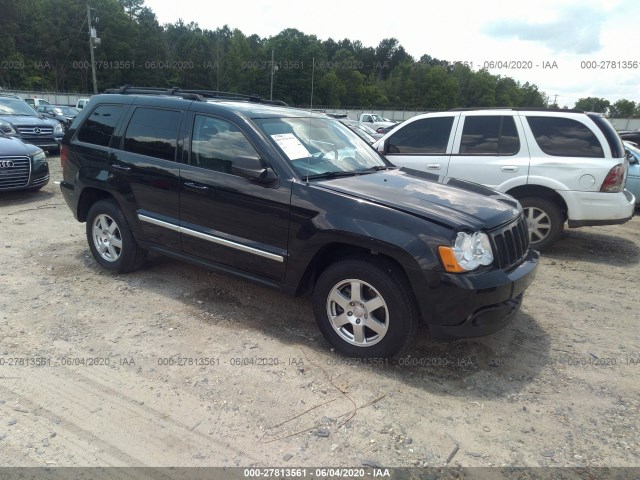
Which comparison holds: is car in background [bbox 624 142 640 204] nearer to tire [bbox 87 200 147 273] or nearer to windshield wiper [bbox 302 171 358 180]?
windshield wiper [bbox 302 171 358 180]

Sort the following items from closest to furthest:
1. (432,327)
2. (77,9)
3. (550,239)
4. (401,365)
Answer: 1. (432,327)
2. (401,365)
3. (550,239)
4. (77,9)

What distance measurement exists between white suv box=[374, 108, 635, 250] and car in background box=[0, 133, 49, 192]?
22.0 feet

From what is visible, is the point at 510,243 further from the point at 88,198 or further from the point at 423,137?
the point at 88,198

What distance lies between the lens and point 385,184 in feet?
12.7

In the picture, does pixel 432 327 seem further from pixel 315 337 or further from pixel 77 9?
pixel 77 9

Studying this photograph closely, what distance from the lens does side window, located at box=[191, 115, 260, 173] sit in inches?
158

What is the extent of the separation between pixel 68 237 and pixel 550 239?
21.5 ft

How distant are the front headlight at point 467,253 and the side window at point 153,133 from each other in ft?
8.87

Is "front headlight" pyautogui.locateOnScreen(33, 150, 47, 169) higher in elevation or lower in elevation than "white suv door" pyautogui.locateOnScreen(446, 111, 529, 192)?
lower

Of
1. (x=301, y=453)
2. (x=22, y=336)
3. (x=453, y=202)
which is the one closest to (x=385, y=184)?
(x=453, y=202)

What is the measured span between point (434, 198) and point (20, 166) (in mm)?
7852

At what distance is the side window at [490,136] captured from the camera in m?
6.47

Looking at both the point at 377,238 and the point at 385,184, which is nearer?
the point at 377,238

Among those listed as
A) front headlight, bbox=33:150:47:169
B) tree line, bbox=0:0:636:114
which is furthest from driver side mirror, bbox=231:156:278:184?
tree line, bbox=0:0:636:114
